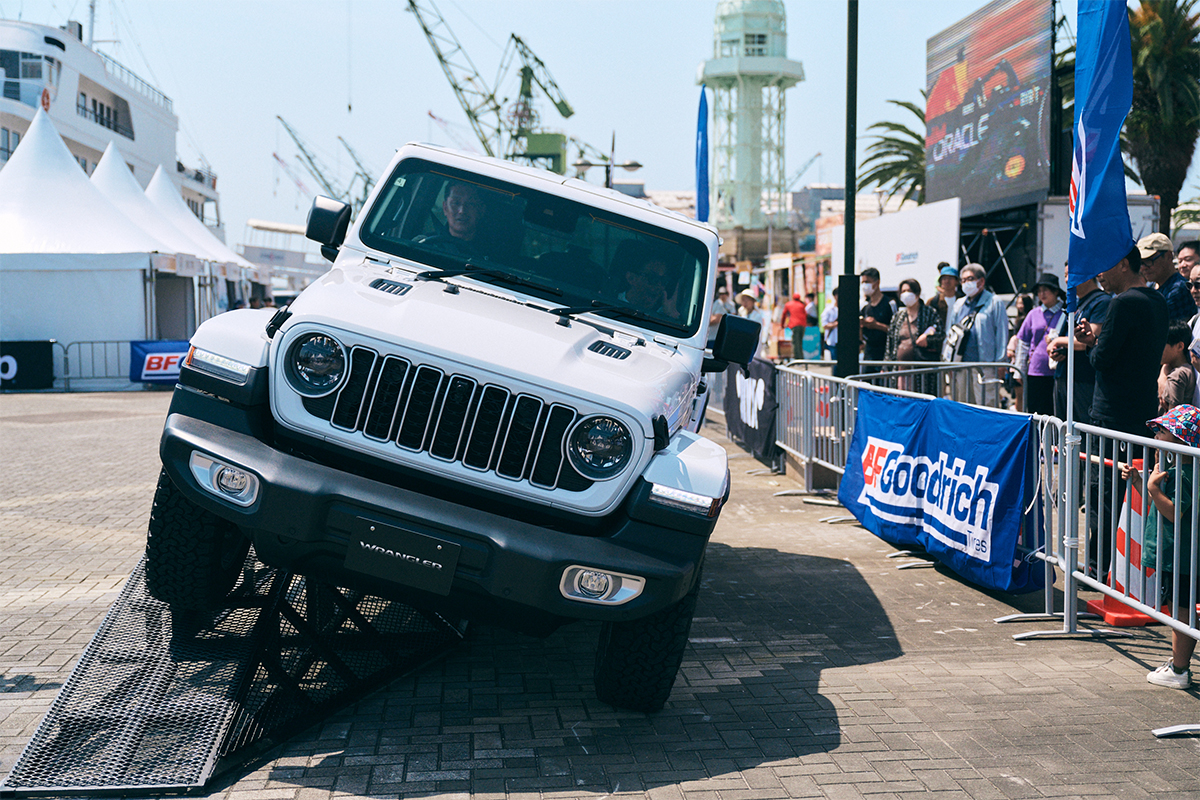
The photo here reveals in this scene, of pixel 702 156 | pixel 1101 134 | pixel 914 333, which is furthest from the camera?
pixel 702 156

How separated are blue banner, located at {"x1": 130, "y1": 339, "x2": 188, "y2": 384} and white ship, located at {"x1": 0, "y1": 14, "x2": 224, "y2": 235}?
60.6 feet

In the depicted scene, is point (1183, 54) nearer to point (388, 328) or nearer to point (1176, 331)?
point (1176, 331)

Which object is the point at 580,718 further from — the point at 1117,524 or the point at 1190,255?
the point at 1190,255

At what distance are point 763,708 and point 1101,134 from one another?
11.9 feet

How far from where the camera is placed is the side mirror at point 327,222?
5.36m

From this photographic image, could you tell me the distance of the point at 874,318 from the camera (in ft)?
45.0

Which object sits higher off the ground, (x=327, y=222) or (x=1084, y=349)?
(x=327, y=222)

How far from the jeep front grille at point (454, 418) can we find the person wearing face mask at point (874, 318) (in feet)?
32.6

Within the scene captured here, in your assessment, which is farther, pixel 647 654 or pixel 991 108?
pixel 991 108

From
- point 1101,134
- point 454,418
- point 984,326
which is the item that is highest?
point 1101,134

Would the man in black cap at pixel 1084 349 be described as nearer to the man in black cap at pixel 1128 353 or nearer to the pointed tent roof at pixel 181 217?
the man in black cap at pixel 1128 353

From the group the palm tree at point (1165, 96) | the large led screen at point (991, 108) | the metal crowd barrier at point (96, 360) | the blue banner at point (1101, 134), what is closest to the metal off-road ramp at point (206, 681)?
the blue banner at point (1101, 134)

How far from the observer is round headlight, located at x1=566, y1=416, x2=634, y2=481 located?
409 centimetres

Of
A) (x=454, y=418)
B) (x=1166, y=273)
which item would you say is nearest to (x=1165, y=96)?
(x=1166, y=273)
